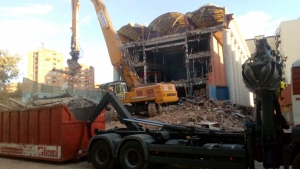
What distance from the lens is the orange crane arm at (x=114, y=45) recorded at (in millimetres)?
20047

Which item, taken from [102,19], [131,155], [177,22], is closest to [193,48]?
[177,22]

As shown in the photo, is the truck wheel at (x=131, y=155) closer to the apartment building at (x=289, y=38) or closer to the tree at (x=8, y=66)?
the tree at (x=8, y=66)

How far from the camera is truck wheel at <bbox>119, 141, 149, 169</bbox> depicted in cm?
690

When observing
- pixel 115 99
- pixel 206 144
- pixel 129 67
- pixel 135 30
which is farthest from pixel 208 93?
pixel 206 144

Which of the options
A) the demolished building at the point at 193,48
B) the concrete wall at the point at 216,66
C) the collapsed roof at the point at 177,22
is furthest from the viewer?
the collapsed roof at the point at 177,22

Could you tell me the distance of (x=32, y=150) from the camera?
29.6 feet

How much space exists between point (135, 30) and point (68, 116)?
1109 inches

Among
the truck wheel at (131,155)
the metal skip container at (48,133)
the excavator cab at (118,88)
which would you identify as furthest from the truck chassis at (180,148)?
the excavator cab at (118,88)

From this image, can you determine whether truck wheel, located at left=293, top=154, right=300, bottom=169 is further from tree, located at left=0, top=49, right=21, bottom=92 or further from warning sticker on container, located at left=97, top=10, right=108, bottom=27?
tree, located at left=0, top=49, right=21, bottom=92

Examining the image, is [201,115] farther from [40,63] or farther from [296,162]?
[40,63]

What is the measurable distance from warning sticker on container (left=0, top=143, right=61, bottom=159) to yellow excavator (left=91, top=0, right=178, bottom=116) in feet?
33.2

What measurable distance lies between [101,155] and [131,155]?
1115 mm

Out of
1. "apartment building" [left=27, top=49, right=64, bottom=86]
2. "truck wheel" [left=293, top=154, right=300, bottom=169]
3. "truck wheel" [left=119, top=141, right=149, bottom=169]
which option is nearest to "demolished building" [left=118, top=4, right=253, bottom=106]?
"truck wheel" [left=119, top=141, right=149, bottom=169]

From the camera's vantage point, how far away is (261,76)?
506 cm
